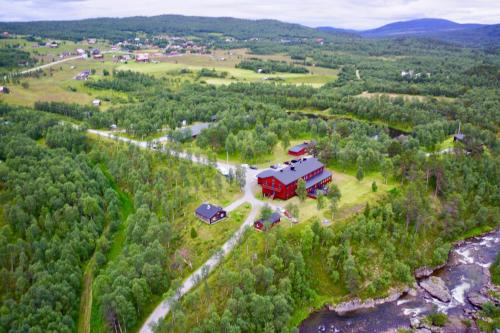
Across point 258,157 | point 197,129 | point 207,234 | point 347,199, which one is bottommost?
point 207,234

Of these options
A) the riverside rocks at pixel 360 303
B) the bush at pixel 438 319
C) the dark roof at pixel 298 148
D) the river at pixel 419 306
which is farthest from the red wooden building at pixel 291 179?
the bush at pixel 438 319

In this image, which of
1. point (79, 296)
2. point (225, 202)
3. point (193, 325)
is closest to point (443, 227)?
point (225, 202)

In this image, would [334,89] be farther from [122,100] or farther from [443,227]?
[443,227]

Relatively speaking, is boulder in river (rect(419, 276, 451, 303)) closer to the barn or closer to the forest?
the forest

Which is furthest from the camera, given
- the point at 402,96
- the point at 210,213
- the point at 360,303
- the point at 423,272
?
the point at 402,96

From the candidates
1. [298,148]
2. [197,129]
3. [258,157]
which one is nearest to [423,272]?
[298,148]

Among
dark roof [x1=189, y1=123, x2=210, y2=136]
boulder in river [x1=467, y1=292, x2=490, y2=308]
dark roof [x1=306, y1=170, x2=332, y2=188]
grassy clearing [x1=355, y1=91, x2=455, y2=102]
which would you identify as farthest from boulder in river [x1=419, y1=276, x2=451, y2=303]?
grassy clearing [x1=355, y1=91, x2=455, y2=102]

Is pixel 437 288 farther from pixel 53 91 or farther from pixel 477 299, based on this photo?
pixel 53 91
